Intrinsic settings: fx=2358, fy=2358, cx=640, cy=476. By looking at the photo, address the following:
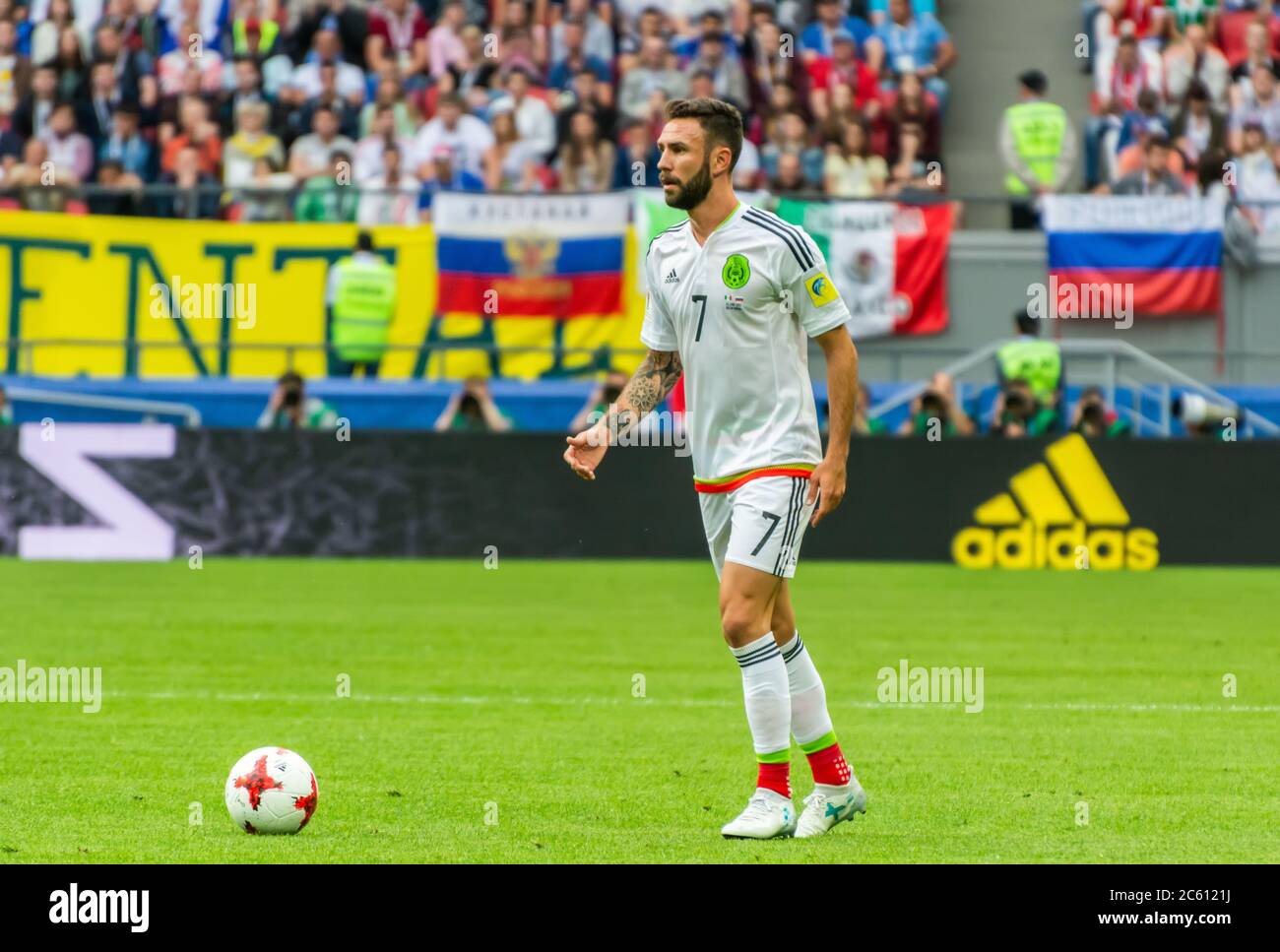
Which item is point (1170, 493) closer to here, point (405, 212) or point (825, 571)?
point (825, 571)

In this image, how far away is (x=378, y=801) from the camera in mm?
8789

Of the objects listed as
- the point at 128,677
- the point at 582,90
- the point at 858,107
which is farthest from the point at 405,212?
the point at 128,677

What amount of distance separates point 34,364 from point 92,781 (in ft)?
45.9

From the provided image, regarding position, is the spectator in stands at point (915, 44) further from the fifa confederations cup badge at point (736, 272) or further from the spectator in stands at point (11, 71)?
the fifa confederations cup badge at point (736, 272)

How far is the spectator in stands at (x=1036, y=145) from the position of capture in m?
24.6

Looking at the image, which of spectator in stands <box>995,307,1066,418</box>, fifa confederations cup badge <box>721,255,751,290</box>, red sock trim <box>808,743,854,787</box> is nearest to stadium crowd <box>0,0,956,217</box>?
spectator in stands <box>995,307,1066,418</box>

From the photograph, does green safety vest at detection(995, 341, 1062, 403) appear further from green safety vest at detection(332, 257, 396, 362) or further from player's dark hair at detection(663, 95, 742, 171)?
player's dark hair at detection(663, 95, 742, 171)

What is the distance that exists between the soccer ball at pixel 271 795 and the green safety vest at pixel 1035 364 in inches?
583

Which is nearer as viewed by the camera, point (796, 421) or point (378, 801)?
point (796, 421)

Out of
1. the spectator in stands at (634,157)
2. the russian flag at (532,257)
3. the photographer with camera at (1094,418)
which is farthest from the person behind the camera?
the spectator in stands at (634,157)

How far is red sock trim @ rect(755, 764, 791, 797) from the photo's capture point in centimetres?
808

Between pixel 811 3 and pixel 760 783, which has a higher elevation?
pixel 811 3

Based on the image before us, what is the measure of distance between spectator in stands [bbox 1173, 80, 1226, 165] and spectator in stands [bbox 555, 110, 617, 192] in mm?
6080

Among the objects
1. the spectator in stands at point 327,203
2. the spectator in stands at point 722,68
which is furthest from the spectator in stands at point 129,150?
the spectator in stands at point 722,68
